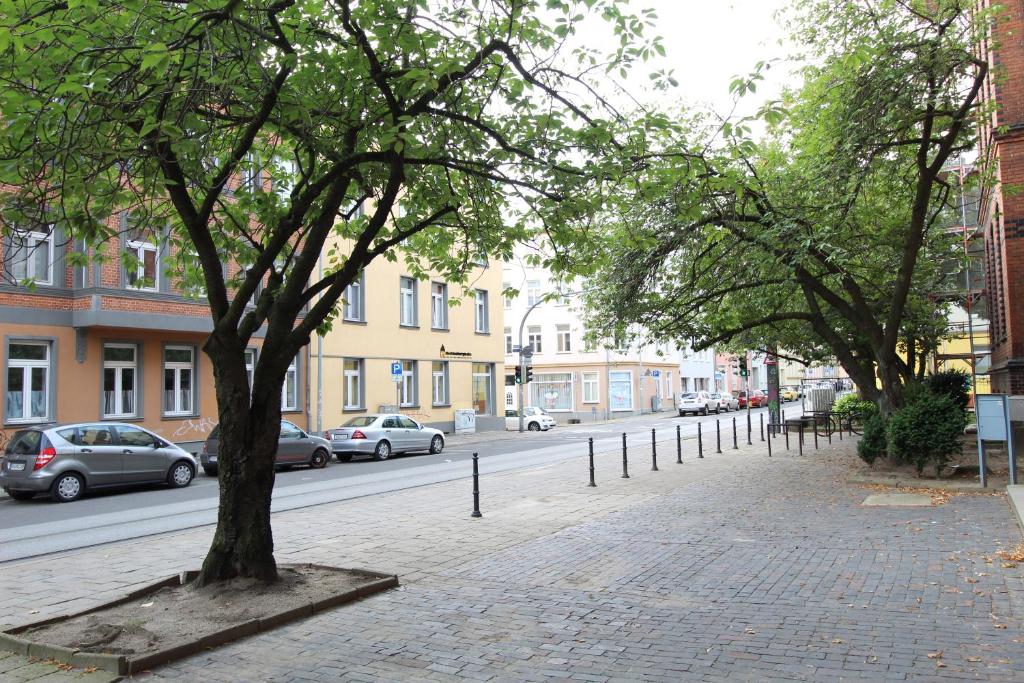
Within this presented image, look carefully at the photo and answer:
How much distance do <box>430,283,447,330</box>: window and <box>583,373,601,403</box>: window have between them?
21224 mm

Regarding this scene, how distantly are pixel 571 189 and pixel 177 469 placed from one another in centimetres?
1284

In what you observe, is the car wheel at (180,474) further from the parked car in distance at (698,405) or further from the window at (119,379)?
the parked car in distance at (698,405)

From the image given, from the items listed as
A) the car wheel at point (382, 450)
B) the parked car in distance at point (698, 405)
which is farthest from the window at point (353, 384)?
the parked car in distance at point (698, 405)

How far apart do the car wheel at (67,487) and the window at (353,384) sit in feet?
53.0

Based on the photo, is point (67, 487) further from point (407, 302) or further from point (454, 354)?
point (454, 354)

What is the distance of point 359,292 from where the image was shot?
3234 centimetres

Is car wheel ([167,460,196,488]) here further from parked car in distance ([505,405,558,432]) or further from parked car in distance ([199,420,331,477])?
parked car in distance ([505,405,558,432])

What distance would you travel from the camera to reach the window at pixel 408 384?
34.6m

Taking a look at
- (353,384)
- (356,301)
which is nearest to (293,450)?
(353,384)

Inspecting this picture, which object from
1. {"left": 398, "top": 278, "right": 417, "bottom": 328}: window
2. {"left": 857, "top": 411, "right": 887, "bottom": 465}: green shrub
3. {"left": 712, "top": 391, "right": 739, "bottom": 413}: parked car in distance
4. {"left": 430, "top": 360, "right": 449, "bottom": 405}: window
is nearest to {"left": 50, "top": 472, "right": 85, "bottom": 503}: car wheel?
{"left": 857, "top": 411, "right": 887, "bottom": 465}: green shrub

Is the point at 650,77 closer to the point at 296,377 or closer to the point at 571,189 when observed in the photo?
the point at 571,189

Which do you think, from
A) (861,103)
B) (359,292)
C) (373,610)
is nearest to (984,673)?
(373,610)

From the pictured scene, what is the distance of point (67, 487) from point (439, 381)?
22.8 metres

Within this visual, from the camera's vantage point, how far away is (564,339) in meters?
57.6
